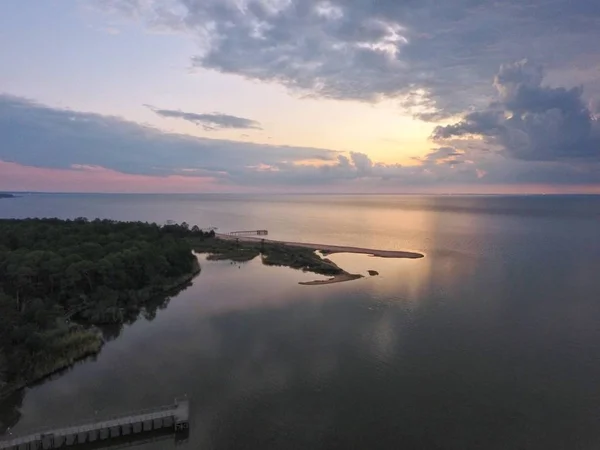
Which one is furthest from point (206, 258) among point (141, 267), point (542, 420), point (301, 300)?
point (542, 420)

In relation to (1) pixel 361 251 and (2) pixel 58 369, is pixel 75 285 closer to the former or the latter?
(2) pixel 58 369

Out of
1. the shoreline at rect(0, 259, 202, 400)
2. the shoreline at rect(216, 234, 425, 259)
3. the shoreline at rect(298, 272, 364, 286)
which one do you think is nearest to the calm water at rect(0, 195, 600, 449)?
the shoreline at rect(0, 259, 202, 400)

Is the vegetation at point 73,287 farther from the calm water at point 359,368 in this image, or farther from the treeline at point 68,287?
the calm water at point 359,368

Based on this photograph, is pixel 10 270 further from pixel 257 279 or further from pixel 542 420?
pixel 542 420

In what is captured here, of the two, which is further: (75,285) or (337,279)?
(337,279)

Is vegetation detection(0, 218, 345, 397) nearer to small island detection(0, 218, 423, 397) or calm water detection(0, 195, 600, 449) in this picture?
small island detection(0, 218, 423, 397)

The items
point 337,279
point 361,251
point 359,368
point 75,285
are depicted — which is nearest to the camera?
point 359,368

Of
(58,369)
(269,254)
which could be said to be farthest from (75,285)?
(269,254)
